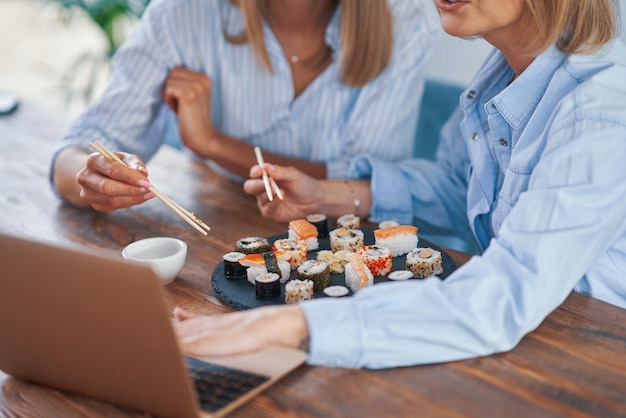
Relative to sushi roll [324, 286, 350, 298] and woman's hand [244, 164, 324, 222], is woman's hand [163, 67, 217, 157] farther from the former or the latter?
sushi roll [324, 286, 350, 298]

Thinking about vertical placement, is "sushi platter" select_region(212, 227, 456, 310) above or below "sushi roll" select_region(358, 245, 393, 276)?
below

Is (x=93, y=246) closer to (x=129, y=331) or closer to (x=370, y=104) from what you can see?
(x=129, y=331)

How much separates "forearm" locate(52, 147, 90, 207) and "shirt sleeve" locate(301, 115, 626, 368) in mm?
974

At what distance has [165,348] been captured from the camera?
100 centimetres

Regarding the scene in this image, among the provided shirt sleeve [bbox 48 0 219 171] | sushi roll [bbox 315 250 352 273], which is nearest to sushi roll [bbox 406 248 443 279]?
sushi roll [bbox 315 250 352 273]

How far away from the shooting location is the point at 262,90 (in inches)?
88.3

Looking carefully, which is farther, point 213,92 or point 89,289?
point 213,92

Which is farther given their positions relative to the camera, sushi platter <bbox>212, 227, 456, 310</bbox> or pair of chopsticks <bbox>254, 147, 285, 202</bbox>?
pair of chopsticks <bbox>254, 147, 285, 202</bbox>

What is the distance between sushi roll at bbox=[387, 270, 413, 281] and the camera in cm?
146

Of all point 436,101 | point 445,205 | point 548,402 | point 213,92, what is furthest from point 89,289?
point 436,101

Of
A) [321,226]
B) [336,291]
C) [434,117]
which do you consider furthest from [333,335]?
[434,117]

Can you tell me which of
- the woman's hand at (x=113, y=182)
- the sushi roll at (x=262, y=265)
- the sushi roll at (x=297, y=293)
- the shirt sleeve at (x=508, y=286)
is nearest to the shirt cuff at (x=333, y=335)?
the shirt sleeve at (x=508, y=286)

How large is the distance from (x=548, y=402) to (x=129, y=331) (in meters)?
0.62

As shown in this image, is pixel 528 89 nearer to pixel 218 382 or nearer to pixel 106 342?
pixel 218 382
